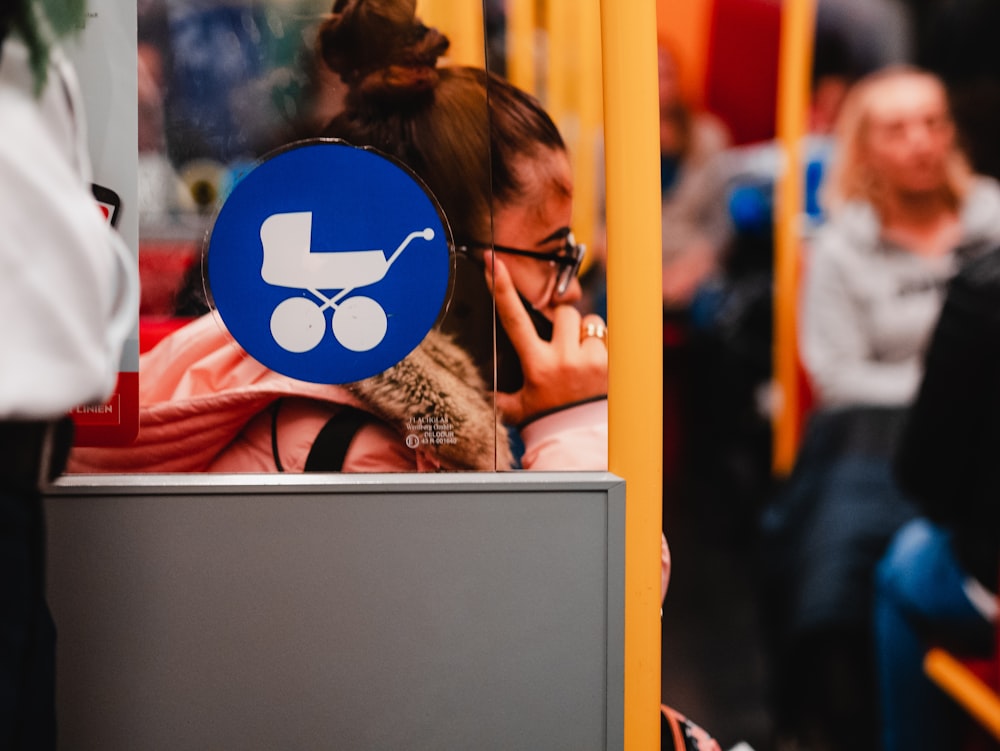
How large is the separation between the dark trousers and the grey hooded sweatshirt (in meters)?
2.18

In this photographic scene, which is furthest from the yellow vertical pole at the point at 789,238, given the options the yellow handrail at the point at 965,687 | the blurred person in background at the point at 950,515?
the yellow handrail at the point at 965,687

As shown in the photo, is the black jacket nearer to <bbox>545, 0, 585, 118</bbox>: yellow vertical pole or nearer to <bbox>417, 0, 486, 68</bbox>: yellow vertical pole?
<bbox>545, 0, 585, 118</bbox>: yellow vertical pole

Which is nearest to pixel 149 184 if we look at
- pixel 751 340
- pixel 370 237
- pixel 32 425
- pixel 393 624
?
pixel 370 237

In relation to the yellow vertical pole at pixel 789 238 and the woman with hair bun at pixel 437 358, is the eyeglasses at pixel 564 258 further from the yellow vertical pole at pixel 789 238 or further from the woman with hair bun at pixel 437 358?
the yellow vertical pole at pixel 789 238

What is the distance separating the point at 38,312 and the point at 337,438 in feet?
1.16

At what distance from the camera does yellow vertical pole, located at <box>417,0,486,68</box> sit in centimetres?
81

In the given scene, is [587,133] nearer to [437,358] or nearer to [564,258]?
[564,258]

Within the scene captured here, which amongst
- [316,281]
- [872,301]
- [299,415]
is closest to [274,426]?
[299,415]

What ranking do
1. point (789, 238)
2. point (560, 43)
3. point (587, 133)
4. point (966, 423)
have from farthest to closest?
point (789, 238)
point (966, 423)
point (587, 133)
point (560, 43)

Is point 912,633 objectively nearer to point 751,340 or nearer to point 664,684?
point 664,684

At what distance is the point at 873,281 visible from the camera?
103 inches

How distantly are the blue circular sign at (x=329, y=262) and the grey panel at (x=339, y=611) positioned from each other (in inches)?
4.8

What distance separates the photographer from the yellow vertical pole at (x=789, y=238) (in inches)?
108

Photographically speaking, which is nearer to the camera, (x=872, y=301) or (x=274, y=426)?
(x=274, y=426)
